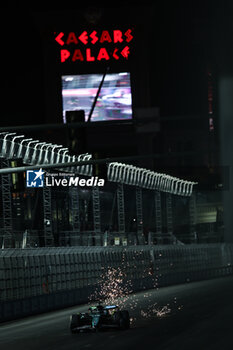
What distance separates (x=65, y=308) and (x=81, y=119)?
25052mm

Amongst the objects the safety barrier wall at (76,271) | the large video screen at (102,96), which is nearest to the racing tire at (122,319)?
the safety barrier wall at (76,271)

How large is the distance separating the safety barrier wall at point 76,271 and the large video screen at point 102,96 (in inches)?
1681

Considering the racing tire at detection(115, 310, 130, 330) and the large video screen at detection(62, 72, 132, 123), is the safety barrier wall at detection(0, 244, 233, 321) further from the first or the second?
the large video screen at detection(62, 72, 132, 123)

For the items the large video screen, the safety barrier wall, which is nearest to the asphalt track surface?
the safety barrier wall

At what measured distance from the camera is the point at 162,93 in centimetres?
17262

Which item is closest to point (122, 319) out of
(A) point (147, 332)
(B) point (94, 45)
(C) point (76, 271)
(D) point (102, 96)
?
(A) point (147, 332)

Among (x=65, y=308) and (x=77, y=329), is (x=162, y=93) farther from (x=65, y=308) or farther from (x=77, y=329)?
(x=77, y=329)

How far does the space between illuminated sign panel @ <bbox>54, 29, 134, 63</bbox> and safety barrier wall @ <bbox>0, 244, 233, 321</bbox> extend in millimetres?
56306

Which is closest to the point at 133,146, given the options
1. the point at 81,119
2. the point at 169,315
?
the point at 169,315

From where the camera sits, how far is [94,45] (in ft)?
470

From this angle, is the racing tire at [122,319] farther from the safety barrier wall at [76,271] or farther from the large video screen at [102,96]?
the large video screen at [102,96]

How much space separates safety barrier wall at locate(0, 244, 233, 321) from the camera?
4456 centimetres

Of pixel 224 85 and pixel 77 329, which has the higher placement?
pixel 224 85

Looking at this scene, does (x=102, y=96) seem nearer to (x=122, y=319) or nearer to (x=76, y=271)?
(x=76, y=271)
